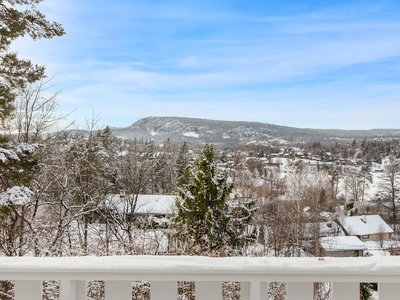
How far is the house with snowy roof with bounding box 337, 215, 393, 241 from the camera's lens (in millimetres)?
22984

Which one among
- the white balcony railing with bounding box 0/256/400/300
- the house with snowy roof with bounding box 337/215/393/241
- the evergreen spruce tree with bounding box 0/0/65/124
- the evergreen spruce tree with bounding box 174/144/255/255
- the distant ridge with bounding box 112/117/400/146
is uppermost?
the distant ridge with bounding box 112/117/400/146

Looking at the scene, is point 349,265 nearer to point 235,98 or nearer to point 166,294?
point 166,294

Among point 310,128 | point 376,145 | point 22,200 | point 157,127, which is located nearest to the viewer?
point 22,200

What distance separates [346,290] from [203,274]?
48 cm

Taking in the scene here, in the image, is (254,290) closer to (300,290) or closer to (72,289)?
(300,290)

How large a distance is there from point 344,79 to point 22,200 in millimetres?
37583

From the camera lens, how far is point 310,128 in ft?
252

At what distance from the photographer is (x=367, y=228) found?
23.4 metres

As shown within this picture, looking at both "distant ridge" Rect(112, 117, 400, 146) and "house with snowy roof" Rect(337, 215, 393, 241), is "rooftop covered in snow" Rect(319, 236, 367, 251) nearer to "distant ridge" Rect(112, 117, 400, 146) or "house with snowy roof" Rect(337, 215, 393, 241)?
"house with snowy roof" Rect(337, 215, 393, 241)

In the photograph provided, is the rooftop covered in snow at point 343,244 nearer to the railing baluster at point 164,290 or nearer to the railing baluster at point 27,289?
the railing baluster at point 164,290

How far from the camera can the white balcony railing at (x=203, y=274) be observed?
2.86 ft

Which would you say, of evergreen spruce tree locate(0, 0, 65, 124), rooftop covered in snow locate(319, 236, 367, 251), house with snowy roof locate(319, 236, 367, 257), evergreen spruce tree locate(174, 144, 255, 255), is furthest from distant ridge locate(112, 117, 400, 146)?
evergreen spruce tree locate(0, 0, 65, 124)

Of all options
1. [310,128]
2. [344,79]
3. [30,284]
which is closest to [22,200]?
[30,284]

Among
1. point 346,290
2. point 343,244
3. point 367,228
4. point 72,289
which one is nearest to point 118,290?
point 72,289
